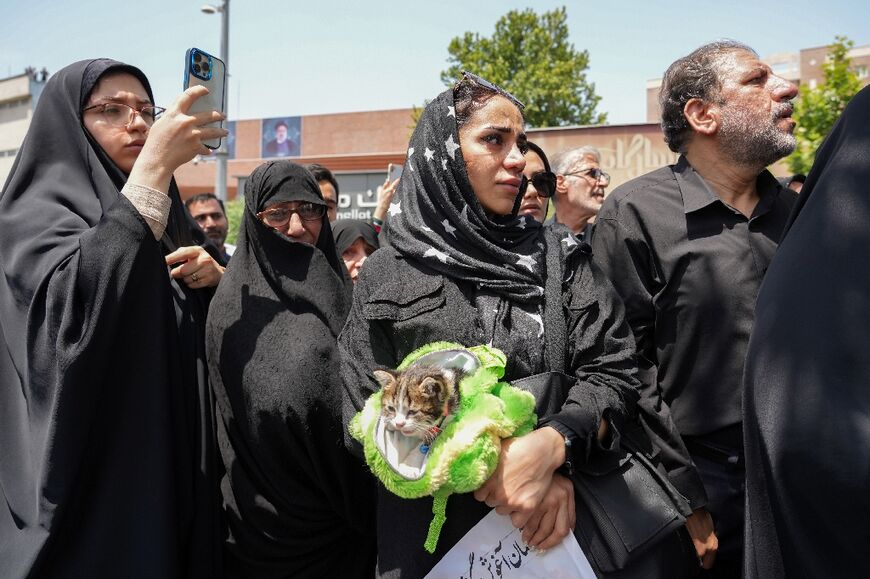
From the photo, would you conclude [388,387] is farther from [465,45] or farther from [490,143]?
[465,45]

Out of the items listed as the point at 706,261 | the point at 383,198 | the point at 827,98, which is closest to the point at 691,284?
the point at 706,261

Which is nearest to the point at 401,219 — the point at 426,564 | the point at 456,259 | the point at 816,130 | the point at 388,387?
the point at 456,259

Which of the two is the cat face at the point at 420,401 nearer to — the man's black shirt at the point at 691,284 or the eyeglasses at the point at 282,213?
the man's black shirt at the point at 691,284

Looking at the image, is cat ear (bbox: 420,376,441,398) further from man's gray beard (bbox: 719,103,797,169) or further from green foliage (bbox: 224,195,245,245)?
green foliage (bbox: 224,195,245,245)

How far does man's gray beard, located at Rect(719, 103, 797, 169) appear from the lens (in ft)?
7.89

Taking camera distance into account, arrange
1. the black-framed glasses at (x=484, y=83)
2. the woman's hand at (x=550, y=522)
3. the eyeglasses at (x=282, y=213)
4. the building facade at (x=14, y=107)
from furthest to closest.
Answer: the building facade at (x=14, y=107) → the eyeglasses at (x=282, y=213) → the black-framed glasses at (x=484, y=83) → the woman's hand at (x=550, y=522)

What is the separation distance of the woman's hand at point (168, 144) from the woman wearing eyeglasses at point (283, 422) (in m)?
0.52

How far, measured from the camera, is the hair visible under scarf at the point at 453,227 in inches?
77.7

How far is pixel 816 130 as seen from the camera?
1191cm

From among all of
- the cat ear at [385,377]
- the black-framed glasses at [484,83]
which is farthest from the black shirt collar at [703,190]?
the cat ear at [385,377]

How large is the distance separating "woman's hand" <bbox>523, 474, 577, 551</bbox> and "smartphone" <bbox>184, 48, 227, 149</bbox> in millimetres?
1474

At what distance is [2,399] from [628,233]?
2.07 m

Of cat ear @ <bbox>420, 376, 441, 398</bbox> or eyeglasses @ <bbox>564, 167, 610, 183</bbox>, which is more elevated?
eyeglasses @ <bbox>564, 167, 610, 183</bbox>

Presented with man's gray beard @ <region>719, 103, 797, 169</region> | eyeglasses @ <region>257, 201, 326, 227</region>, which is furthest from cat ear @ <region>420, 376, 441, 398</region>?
man's gray beard @ <region>719, 103, 797, 169</region>
